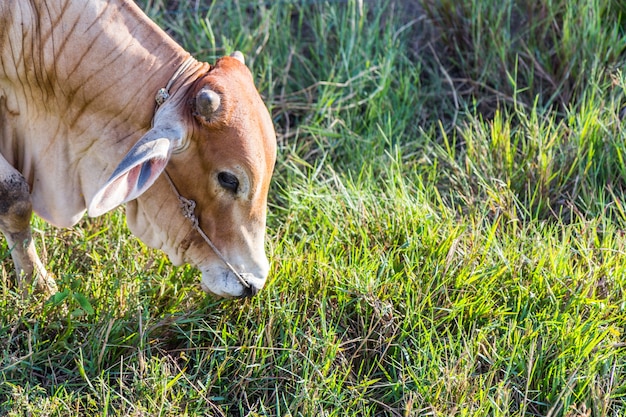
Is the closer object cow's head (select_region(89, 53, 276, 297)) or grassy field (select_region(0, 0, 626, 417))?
cow's head (select_region(89, 53, 276, 297))

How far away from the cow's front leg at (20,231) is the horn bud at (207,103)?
0.71 meters

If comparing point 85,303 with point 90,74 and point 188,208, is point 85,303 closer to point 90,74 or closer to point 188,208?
point 188,208

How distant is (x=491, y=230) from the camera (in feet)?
11.9

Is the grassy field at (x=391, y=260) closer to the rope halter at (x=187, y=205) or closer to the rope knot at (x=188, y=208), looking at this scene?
the rope halter at (x=187, y=205)

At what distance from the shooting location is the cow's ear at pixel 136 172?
8.98 feet

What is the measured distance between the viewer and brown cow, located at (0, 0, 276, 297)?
292 centimetres

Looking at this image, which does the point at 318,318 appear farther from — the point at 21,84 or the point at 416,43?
the point at 416,43

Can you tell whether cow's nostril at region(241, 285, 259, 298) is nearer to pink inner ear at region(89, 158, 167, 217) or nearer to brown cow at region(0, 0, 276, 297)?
brown cow at region(0, 0, 276, 297)

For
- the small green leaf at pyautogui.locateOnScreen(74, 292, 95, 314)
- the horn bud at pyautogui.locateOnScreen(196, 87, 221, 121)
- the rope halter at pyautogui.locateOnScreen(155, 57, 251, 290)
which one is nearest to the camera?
the horn bud at pyautogui.locateOnScreen(196, 87, 221, 121)

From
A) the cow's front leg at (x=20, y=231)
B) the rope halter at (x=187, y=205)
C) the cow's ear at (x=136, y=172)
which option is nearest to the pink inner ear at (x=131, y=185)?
the cow's ear at (x=136, y=172)

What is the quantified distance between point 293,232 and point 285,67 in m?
1.15

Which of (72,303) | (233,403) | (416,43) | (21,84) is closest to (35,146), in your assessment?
(21,84)

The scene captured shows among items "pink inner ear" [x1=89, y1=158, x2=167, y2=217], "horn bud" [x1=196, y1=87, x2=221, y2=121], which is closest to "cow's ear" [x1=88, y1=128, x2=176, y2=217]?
"pink inner ear" [x1=89, y1=158, x2=167, y2=217]

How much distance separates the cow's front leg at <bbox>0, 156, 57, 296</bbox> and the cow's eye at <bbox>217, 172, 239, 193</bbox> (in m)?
0.70
